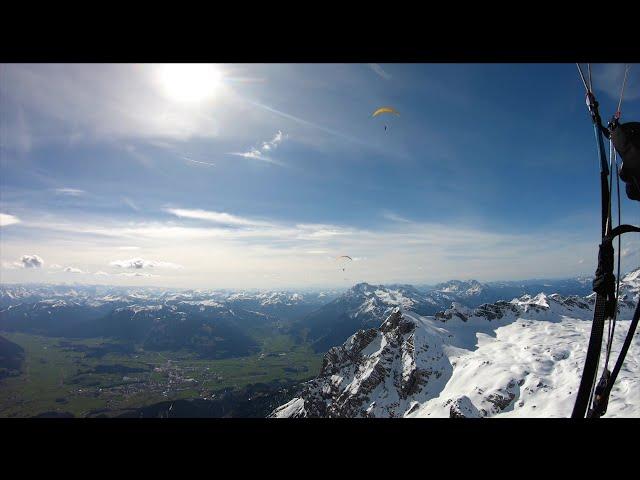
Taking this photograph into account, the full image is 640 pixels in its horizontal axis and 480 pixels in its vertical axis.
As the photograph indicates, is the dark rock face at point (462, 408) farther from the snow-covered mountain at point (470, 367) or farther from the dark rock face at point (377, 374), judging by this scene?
the dark rock face at point (377, 374)

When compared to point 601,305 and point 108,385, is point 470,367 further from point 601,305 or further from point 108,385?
point 108,385

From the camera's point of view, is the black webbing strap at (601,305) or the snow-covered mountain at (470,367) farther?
the snow-covered mountain at (470,367)

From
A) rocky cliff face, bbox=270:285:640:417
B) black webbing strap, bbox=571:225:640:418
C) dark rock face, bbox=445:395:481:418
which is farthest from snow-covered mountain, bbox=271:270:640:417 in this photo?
black webbing strap, bbox=571:225:640:418

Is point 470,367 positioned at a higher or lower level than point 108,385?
higher

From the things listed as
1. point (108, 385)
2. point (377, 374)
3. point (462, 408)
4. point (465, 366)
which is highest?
point (462, 408)

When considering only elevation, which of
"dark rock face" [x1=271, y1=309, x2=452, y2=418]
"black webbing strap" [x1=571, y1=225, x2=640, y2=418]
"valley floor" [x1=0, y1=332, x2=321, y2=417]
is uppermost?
"black webbing strap" [x1=571, y1=225, x2=640, y2=418]

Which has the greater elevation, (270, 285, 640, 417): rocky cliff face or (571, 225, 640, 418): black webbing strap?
(571, 225, 640, 418): black webbing strap

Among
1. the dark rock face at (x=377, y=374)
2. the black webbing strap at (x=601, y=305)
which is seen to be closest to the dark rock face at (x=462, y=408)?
the dark rock face at (x=377, y=374)

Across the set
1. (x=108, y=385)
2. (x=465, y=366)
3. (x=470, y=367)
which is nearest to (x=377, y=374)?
(x=465, y=366)

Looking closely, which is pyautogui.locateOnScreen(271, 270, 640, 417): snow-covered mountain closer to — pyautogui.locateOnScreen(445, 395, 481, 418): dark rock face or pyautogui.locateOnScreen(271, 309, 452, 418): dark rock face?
pyautogui.locateOnScreen(445, 395, 481, 418): dark rock face
